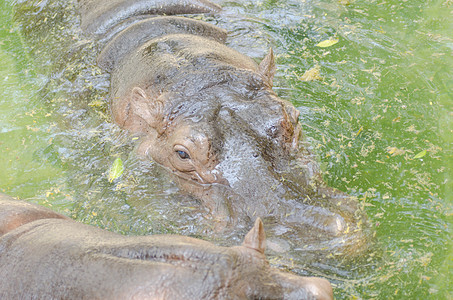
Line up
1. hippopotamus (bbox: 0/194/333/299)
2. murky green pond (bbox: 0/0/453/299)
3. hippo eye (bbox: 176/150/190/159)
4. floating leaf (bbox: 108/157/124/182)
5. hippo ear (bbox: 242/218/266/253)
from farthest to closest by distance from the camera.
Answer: floating leaf (bbox: 108/157/124/182) → hippo eye (bbox: 176/150/190/159) → murky green pond (bbox: 0/0/453/299) → hippo ear (bbox: 242/218/266/253) → hippopotamus (bbox: 0/194/333/299)

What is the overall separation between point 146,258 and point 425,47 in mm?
5292

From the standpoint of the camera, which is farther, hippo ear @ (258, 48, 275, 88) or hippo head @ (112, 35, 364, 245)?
hippo ear @ (258, 48, 275, 88)

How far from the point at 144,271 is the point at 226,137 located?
1.76 m

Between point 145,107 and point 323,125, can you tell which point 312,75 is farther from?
point 145,107

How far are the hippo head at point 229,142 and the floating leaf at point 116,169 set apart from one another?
0.35 metres

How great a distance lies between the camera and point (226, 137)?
3.96 m

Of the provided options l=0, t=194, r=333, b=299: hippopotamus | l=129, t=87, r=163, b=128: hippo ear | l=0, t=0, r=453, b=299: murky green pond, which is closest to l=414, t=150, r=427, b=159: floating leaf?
l=0, t=0, r=453, b=299: murky green pond

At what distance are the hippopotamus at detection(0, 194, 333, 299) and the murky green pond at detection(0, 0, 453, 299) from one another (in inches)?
42.8

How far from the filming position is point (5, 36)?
7945 mm

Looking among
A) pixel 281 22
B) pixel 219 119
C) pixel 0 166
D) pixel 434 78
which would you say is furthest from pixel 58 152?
pixel 434 78

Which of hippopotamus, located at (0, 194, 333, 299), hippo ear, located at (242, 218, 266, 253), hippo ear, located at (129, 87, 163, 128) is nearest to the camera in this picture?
hippopotamus, located at (0, 194, 333, 299)

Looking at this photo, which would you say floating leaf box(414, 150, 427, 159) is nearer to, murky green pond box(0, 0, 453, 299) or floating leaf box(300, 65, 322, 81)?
murky green pond box(0, 0, 453, 299)

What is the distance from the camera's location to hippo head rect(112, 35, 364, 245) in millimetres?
3736

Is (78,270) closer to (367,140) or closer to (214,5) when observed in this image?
(367,140)
